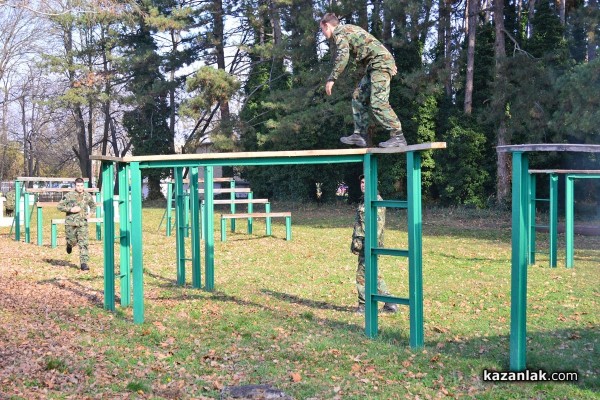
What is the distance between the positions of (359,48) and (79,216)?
7.08m

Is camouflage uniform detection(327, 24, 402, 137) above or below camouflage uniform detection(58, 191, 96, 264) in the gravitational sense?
above

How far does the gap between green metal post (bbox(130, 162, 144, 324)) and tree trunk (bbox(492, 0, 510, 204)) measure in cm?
1976

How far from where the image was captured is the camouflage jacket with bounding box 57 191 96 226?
12969mm

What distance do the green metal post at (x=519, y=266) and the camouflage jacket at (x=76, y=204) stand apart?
8826 millimetres

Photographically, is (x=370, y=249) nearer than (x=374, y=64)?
Yes

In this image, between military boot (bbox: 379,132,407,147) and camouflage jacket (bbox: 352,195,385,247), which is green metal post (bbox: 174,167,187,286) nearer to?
camouflage jacket (bbox: 352,195,385,247)

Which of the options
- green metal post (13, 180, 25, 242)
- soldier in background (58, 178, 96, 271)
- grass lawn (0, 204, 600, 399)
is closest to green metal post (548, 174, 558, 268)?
grass lawn (0, 204, 600, 399)

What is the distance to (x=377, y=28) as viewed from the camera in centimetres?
2981

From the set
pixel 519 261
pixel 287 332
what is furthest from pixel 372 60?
pixel 287 332

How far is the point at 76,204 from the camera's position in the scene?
43.0ft

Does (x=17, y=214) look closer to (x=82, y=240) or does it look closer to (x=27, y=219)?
(x=27, y=219)

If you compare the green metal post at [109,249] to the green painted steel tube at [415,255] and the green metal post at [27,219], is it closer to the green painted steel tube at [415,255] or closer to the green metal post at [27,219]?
the green painted steel tube at [415,255]

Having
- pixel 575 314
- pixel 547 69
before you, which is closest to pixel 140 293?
pixel 575 314

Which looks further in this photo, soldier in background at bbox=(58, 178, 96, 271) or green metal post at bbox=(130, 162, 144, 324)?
soldier in background at bbox=(58, 178, 96, 271)
